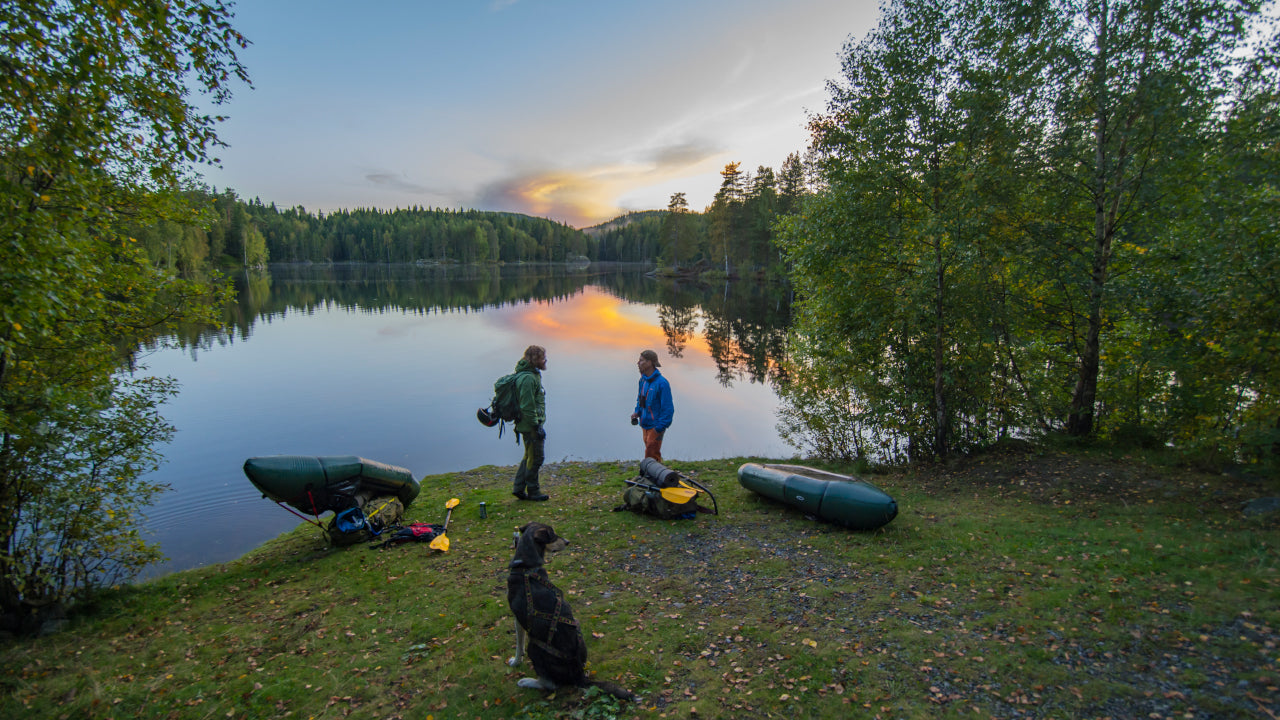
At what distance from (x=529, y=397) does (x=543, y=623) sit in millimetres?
5565

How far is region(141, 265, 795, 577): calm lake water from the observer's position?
14.8 meters

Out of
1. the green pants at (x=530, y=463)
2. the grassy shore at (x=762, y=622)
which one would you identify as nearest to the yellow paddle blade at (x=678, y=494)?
the grassy shore at (x=762, y=622)

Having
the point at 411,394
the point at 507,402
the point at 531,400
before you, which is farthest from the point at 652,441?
the point at 411,394

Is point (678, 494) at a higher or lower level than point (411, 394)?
higher

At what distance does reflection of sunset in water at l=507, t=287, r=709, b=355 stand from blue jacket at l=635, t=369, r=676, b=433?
76.4ft

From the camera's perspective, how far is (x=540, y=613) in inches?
209

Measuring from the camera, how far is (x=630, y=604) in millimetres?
7457

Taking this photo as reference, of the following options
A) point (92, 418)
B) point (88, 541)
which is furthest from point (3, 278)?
point (88, 541)

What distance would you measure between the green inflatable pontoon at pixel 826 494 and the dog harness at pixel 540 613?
245 inches

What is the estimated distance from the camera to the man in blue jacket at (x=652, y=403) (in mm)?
11305

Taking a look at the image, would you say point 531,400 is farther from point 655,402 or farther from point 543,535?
point 543,535

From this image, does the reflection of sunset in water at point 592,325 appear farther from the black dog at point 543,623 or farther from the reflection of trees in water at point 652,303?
the black dog at point 543,623

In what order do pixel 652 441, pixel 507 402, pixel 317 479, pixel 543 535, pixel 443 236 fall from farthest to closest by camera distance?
pixel 443 236
pixel 652 441
pixel 507 402
pixel 317 479
pixel 543 535

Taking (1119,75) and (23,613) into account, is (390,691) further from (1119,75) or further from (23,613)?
(1119,75)
